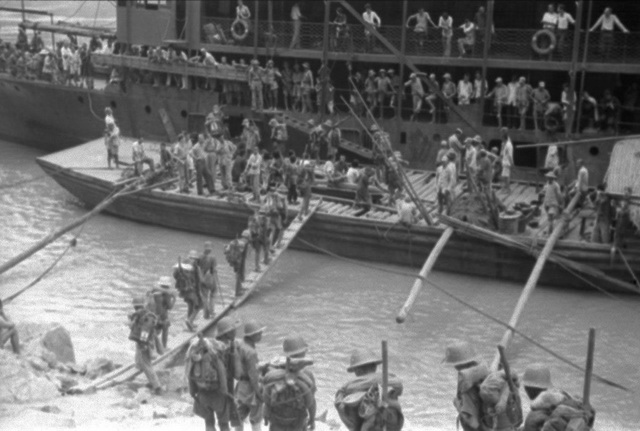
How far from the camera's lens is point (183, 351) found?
1653 centimetres

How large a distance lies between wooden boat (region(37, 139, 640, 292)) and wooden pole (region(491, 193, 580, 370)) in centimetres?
34

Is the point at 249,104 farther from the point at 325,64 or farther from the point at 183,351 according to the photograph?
the point at 183,351

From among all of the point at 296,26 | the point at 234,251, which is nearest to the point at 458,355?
the point at 234,251

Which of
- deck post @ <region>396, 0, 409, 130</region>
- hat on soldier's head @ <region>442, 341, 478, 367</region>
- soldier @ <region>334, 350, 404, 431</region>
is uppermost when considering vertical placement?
deck post @ <region>396, 0, 409, 130</region>

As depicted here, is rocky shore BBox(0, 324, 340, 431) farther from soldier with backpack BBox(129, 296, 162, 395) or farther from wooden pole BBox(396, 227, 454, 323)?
wooden pole BBox(396, 227, 454, 323)

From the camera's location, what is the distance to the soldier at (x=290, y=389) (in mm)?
9920

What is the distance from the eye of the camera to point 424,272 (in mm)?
19734

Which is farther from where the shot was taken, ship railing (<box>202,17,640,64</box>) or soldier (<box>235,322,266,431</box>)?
ship railing (<box>202,17,640,64</box>)

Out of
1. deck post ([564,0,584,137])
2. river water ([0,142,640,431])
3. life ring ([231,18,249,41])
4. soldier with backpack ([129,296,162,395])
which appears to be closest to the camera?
soldier with backpack ([129,296,162,395])

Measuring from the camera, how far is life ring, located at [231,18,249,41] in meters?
30.0

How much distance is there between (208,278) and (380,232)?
5686mm

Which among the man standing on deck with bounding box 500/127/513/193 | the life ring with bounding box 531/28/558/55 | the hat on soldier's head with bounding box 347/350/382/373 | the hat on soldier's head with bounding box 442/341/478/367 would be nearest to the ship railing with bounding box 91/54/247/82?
the life ring with bounding box 531/28/558/55

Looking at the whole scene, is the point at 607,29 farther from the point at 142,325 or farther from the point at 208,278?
the point at 142,325

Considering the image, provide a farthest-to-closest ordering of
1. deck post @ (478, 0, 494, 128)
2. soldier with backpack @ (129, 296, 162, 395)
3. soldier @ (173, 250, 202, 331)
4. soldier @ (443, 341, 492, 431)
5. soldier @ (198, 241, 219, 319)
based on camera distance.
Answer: deck post @ (478, 0, 494, 128) → soldier @ (198, 241, 219, 319) → soldier @ (173, 250, 202, 331) → soldier with backpack @ (129, 296, 162, 395) → soldier @ (443, 341, 492, 431)
